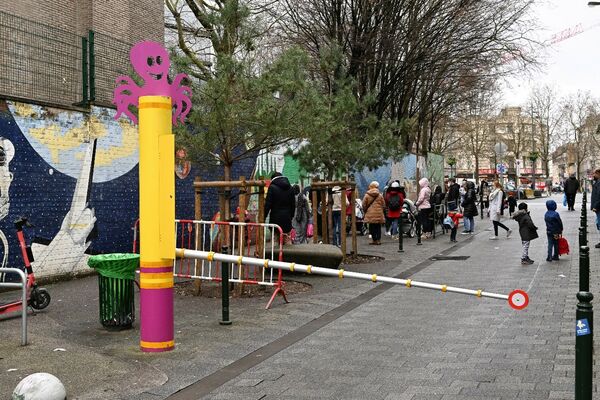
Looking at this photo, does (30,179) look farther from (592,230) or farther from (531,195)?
(531,195)

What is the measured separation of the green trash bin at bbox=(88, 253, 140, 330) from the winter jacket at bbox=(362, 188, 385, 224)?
10835 millimetres

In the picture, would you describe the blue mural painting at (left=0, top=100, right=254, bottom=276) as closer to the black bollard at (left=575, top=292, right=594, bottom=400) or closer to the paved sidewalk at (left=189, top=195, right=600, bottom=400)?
the paved sidewalk at (left=189, top=195, right=600, bottom=400)

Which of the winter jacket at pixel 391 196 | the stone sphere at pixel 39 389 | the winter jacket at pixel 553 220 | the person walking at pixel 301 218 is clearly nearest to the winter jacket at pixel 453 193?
the winter jacket at pixel 391 196

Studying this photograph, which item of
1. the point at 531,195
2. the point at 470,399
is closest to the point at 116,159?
the point at 470,399

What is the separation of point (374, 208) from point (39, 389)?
13802mm

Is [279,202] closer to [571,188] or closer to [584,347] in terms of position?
[584,347]

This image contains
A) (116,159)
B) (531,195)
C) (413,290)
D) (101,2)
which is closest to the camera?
(413,290)

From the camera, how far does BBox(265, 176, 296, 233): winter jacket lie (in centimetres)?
1136

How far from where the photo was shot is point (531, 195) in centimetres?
5962

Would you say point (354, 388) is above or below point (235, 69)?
below

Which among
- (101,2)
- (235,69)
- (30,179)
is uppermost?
(101,2)

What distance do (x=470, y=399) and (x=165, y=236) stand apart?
10.9 feet

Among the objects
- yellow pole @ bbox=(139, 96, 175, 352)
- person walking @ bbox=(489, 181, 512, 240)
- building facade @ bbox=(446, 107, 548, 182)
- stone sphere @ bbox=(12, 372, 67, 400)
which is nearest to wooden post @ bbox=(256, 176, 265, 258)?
yellow pole @ bbox=(139, 96, 175, 352)

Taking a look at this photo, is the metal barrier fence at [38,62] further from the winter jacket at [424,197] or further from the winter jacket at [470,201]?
the winter jacket at [470,201]
